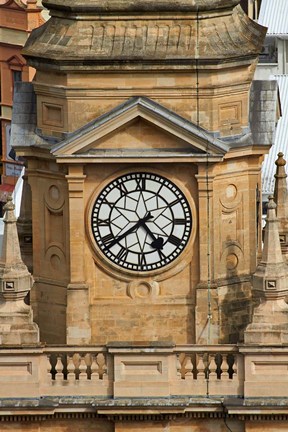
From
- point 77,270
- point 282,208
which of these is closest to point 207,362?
point 77,270

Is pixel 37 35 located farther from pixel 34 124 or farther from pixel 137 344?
pixel 137 344

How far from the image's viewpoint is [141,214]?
222 ft

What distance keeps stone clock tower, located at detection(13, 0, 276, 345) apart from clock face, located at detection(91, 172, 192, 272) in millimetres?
18

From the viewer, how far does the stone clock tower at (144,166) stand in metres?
67.4

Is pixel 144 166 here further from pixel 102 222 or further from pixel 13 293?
pixel 13 293

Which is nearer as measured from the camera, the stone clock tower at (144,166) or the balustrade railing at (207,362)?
the stone clock tower at (144,166)

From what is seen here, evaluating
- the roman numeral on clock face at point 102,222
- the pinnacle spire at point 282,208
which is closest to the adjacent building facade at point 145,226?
the roman numeral on clock face at point 102,222

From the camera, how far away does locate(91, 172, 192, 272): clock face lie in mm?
67812

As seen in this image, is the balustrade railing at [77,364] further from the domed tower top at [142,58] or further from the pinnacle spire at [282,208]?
the pinnacle spire at [282,208]

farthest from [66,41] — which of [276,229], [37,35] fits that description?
[276,229]

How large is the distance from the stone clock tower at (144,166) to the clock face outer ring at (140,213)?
18mm

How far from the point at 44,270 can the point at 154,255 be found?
214 cm

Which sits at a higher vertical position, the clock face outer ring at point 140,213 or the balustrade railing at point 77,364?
the clock face outer ring at point 140,213

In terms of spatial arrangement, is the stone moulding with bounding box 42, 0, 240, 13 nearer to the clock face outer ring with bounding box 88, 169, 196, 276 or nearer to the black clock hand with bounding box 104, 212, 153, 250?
the clock face outer ring with bounding box 88, 169, 196, 276
